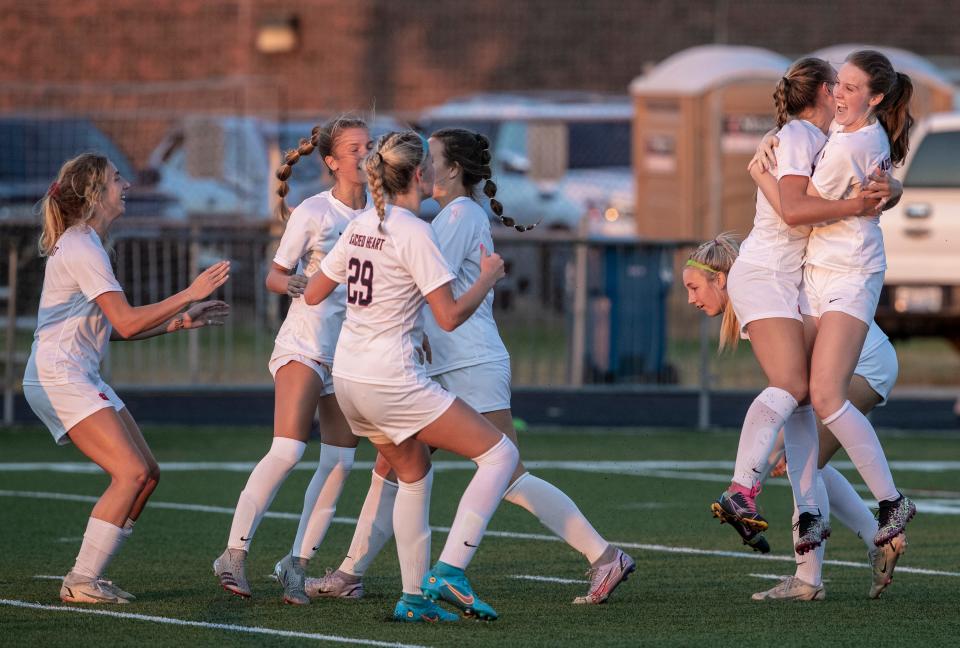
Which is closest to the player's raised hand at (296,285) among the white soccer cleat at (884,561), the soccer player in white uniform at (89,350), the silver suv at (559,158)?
the soccer player in white uniform at (89,350)

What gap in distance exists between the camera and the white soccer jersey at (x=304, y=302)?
6895 mm

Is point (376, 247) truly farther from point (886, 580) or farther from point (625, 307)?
point (625, 307)

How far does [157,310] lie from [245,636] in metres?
1.34

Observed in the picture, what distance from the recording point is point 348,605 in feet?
22.4

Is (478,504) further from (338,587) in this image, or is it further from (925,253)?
(925,253)

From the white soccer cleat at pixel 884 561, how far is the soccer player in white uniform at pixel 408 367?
1.53 m

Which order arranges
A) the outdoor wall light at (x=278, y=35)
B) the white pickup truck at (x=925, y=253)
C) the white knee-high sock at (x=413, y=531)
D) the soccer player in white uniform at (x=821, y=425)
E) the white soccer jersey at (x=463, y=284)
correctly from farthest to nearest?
1. the outdoor wall light at (x=278, y=35)
2. the white pickup truck at (x=925, y=253)
3. the soccer player in white uniform at (x=821, y=425)
4. the white soccer jersey at (x=463, y=284)
5. the white knee-high sock at (x=413, y=531)

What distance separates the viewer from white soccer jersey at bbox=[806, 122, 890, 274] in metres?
6.61

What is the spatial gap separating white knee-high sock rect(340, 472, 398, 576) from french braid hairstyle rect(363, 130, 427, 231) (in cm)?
135

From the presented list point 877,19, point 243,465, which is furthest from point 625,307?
point 877,19

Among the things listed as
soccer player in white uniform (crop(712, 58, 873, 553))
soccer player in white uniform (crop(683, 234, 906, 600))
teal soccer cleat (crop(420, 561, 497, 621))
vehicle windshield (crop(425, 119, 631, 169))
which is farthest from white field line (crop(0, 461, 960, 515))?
vehicle windshield (crop(425, 119, 631, 169))

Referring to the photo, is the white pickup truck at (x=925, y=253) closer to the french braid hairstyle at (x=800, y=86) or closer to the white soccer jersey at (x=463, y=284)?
the french braid hairstyle at (x=800, y=86)

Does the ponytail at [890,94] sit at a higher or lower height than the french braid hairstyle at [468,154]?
higher

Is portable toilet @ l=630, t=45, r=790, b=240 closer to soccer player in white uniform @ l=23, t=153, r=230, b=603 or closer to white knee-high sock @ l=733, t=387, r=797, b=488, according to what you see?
white knee-high sock @ l=733, t=387, r=797, b=488
